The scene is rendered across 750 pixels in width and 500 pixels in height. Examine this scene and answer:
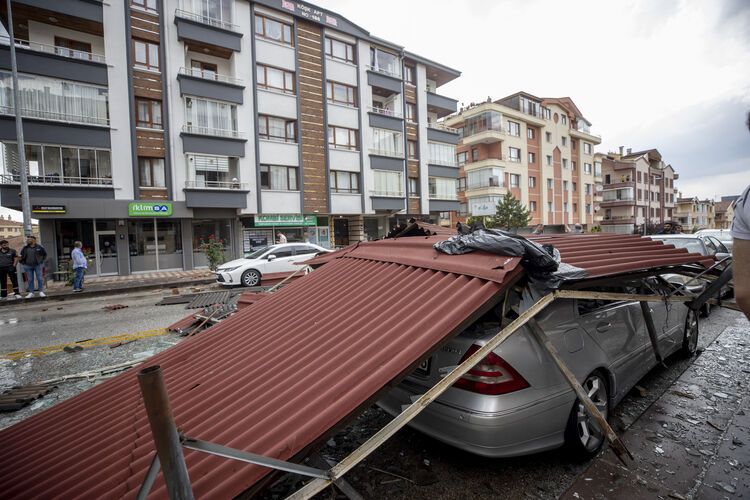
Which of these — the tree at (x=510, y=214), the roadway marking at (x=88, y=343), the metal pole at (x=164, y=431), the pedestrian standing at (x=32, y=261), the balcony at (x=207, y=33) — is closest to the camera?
the metal pole at (x=164, y=431)

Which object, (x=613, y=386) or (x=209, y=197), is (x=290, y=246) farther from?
(x=613, y=386)

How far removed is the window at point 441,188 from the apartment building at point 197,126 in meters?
2.89

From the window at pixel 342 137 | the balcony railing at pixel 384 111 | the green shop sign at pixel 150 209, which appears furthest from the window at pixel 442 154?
the green shop sign at pixel 150 209

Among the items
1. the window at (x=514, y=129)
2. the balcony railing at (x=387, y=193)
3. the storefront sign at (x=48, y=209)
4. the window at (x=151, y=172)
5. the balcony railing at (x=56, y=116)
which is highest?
the window at (x=514, y=129)

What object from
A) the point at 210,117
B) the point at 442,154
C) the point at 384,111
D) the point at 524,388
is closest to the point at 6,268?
the point at 210,117

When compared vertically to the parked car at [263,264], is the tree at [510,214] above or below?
above

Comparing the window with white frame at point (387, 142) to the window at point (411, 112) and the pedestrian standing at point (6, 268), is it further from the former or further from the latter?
the pedestrian standing at point (6, 268)

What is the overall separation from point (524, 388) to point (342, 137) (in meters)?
25.8

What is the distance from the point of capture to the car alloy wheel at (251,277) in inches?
565

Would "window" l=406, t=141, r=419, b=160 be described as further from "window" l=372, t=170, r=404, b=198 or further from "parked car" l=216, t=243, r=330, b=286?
"parked car" l=216, t=243, r=330, b=286

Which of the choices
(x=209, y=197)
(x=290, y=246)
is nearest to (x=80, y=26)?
(x=209, y=197)

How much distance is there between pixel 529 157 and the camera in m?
44.4

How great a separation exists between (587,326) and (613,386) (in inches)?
28.6

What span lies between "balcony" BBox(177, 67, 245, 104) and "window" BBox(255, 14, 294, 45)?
3909 mm
